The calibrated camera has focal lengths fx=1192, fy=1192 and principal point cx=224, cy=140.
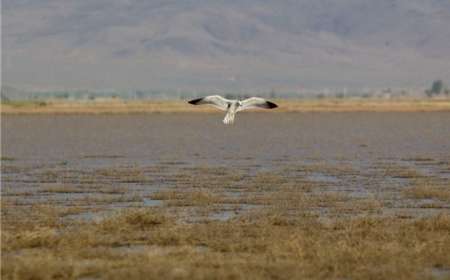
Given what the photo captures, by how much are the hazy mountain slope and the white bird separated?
11866 centimetres

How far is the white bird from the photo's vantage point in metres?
18.5

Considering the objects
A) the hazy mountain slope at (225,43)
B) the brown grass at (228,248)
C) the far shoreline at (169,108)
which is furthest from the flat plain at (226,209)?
the hazy mountain slope at (225,43)

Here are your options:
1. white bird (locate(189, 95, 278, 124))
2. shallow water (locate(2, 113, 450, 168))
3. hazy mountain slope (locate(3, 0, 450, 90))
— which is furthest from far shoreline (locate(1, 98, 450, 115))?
hazy mountain slope (locate(3, 0, 450, 90))

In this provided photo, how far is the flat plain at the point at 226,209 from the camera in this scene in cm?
1204

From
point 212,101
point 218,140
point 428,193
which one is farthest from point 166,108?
point 212,101

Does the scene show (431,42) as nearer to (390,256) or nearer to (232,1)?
(232,1)

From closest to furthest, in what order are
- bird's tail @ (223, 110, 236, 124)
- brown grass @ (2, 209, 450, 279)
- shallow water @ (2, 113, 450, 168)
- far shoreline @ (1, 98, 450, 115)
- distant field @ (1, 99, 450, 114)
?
brown grass @ (2, 209, 450, 279) → bird's tail @ (223, 110, 236, 124) → shallow water @ (2, 113, 450, 168) → far shoreline @ (1, 98, 450, 115) → distant field @ (1, 99, 450, 114)

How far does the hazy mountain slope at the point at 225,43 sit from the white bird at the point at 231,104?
4672 inches

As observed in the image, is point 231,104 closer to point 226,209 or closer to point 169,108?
point 226,209

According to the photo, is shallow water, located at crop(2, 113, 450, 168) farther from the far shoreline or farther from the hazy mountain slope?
the hazy mountain slope

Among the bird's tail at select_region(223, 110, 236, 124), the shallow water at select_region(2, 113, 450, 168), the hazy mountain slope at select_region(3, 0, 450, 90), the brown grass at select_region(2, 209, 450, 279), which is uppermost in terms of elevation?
the hazy mountain slope at select_region(3, 0, 450, 90)

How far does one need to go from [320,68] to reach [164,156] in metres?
127

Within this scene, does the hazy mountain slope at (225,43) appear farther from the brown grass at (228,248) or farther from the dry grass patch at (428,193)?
the brown grass at (228,248)

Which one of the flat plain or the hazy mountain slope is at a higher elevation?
the hazy mountain slope
